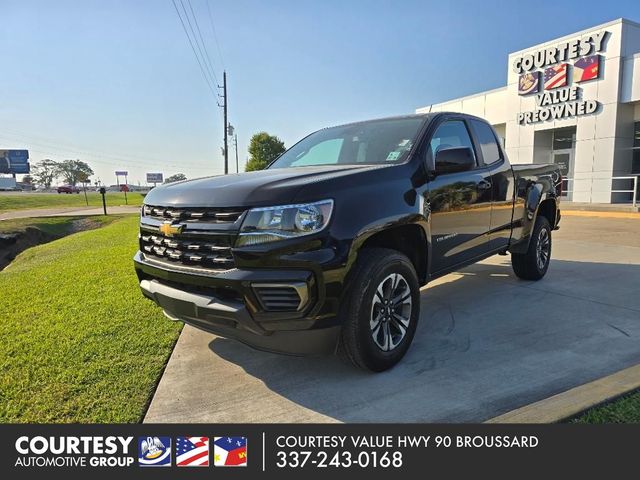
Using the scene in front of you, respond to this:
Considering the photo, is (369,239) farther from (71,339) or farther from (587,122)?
(587,122)

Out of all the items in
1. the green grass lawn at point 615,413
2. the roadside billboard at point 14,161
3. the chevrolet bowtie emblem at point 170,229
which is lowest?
the green grass lawn at point 615,413

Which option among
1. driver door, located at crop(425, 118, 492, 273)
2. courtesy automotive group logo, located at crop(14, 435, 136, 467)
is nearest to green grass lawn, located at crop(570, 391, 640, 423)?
driver door, located at crop(425, 118, 492, 273)

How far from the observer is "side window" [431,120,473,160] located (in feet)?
12.0

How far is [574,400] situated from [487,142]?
2.93m

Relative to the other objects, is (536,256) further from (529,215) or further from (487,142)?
(487,142)

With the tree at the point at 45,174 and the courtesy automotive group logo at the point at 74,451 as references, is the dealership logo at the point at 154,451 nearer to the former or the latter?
the courtesy automotive group logo at the point at 74,451

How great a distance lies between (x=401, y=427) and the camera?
240 centimetres

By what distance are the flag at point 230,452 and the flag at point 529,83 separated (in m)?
21.7

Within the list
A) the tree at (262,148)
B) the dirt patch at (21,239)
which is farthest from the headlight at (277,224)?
the tree at (262,148)

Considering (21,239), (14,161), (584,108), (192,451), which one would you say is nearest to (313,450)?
(192,451)

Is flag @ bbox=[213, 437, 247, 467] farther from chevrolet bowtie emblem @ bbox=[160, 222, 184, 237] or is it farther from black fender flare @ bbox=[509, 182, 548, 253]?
black fender flare @ bbox=[509, 182, 548, 253]

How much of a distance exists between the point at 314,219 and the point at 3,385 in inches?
96.3

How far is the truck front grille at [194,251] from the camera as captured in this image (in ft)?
8.53

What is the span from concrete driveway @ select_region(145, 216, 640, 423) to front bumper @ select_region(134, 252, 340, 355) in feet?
1.31
